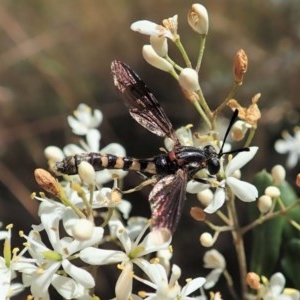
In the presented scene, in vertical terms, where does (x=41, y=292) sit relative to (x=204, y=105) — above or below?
below

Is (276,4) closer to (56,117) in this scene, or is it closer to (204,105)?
(56,117)

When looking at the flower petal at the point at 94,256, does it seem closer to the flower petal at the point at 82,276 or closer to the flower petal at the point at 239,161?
the flower petal at the point at 82,276

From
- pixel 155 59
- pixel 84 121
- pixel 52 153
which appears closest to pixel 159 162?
pixel 155 59

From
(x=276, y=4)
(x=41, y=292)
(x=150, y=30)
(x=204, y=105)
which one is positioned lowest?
(x=41, y=292)

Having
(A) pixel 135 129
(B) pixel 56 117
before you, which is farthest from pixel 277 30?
(B) pixel 56 117

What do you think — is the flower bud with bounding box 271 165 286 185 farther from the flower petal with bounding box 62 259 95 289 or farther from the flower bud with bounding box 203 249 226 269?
the flower petal with bounding box 62 259 95 289
